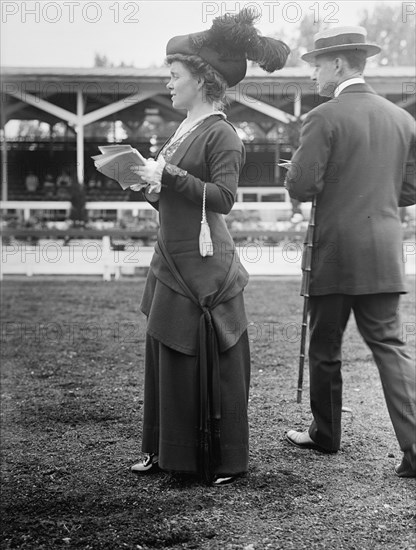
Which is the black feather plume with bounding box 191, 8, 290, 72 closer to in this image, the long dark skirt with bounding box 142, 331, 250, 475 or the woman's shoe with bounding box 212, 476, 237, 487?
the long dark skirt with bounding box 142, 331, 250, 475

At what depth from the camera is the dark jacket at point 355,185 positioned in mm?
2291

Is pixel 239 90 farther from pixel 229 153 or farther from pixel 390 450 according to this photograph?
pixel 390 450

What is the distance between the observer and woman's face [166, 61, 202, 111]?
2305mm

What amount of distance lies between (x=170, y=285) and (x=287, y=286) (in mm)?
4579

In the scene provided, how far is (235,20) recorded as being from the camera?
7.23 feet

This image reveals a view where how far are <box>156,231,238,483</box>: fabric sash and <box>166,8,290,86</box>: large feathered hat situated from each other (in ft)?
1.97

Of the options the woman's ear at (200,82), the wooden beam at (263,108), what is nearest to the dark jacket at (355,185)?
the woman's ear at (200,82)

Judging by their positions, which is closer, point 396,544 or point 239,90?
point 396,544

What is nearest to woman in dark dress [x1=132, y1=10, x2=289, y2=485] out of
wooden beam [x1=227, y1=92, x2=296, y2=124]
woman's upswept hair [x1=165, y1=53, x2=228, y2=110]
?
woman's upswept hair [x1=165, y1=53, x2=228, y2=110]

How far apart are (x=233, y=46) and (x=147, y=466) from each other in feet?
4.91

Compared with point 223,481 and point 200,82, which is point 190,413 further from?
point 200,82

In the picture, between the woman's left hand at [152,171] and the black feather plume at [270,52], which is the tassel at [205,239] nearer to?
the woman's left hand at [152,171]

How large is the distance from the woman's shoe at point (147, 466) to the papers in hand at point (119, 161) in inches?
41.2

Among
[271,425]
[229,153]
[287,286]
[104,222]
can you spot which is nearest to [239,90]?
[229,153]
